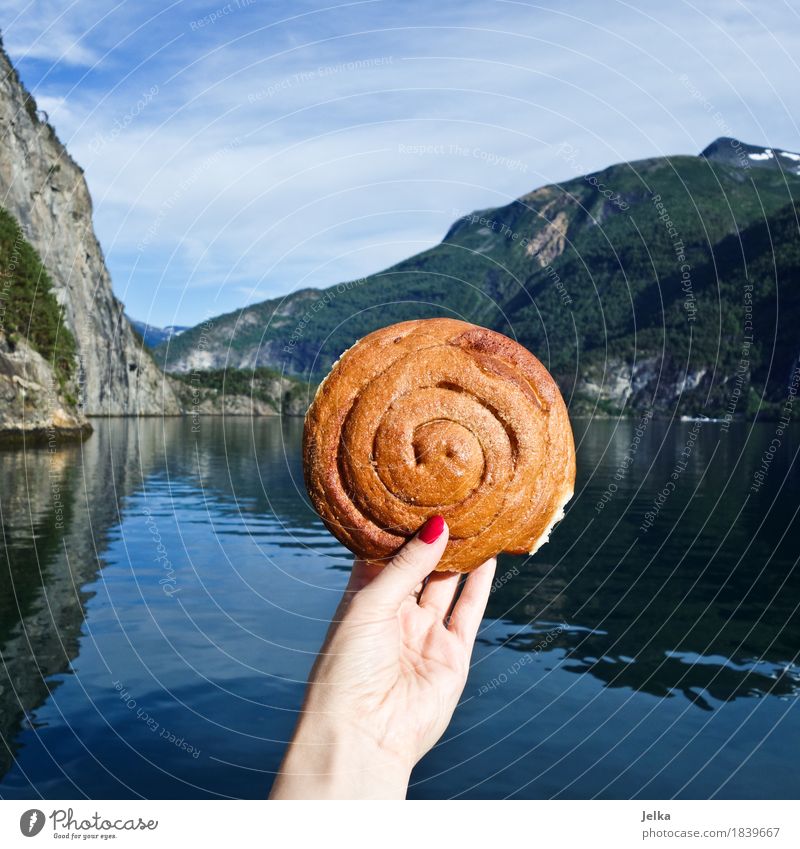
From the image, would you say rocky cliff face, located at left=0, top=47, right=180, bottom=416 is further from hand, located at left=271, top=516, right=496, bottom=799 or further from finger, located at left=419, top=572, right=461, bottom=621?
hand, located at left=271, top=516, right=496, bottom=799

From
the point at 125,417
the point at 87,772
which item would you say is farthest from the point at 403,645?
the point at 125,417

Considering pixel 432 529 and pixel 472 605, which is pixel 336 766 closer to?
pixel 432 529

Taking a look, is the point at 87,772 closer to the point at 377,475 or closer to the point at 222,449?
the point at 377,475

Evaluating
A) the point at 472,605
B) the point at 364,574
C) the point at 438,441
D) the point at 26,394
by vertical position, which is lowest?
the point at 472,605

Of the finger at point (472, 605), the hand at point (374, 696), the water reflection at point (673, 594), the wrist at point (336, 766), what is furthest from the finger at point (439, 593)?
the water reflection at point (673, 594)

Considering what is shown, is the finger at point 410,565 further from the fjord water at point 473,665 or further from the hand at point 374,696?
the fjord water at point 473,665

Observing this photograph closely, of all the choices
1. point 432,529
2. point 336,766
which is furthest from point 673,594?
point 336,766
